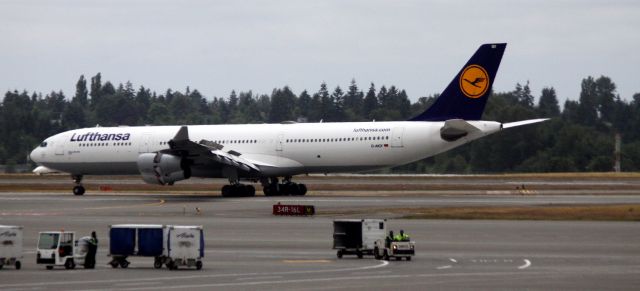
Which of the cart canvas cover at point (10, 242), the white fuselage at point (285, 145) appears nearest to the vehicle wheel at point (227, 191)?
the white fuselage at point (285, 145)

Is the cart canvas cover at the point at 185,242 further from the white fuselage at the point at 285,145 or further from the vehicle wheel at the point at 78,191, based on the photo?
the vehicle wheel at the point at 78,191

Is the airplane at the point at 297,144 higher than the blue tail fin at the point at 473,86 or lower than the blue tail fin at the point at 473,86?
lower

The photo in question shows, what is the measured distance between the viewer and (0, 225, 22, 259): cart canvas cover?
→ 26812 millimetres

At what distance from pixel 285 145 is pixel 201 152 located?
15.5 feet

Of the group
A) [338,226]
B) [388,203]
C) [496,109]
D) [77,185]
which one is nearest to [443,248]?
[338,226]

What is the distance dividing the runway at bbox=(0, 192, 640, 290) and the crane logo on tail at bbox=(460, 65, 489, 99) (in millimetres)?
6528

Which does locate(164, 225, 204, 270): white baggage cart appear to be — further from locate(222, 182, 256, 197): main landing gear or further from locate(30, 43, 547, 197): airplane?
locate(222, 182, 256, 197): main landing gear

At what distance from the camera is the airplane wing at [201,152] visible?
55.9m

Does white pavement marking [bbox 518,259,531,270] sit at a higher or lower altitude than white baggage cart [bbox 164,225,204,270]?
lower

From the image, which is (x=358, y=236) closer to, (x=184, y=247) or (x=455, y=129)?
(x=184, y=247)

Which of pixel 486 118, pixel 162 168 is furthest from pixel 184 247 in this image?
pixel 486 118

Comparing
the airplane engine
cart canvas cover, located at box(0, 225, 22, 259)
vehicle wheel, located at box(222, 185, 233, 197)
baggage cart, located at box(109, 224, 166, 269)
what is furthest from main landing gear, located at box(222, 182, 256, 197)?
cart canvas cover, located at box(0, 225, 22, 259)

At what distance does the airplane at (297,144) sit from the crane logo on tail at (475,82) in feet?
0.16

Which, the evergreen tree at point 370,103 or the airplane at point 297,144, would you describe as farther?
the evergreen tree at point 370,103
